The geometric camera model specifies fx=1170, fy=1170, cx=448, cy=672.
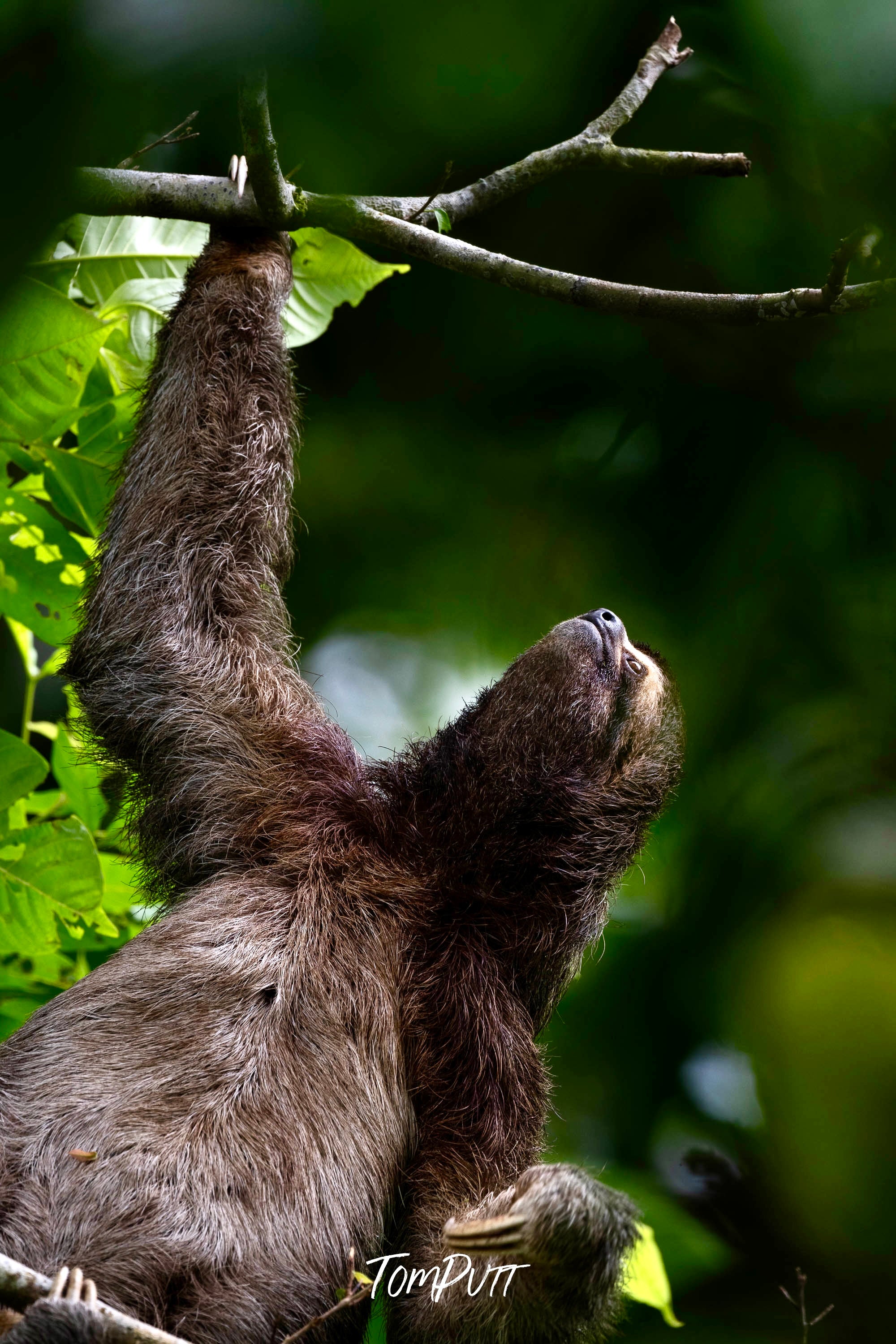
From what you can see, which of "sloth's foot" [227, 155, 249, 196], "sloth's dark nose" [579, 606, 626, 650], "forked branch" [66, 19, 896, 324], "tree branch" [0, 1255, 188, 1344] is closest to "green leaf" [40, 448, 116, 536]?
"forked branch" [66, 19, 896, 324]

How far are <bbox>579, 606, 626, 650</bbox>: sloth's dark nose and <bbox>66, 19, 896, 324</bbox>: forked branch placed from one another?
154 cm

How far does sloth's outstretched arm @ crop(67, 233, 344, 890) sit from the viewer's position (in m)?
4.45

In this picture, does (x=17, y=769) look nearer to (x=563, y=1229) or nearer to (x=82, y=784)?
(x=82, y=784)

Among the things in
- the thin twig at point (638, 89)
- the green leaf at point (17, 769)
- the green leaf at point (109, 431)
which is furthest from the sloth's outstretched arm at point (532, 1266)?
the thin twig at point (638, 89)

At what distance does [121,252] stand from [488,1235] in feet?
12.5

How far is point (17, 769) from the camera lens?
12.9 feet

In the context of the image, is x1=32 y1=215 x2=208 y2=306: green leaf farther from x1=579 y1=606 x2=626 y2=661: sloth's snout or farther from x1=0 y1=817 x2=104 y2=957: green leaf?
x1=579 y1=606 x2=626 y2=661: sloth's snout

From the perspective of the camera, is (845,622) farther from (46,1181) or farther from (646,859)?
(646,859)

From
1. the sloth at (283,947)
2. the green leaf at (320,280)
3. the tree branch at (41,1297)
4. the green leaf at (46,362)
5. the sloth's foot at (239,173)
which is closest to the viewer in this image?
the tree branch at (41,1297)

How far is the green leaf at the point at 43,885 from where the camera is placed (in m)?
3.94

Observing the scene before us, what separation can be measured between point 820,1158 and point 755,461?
2.37 m

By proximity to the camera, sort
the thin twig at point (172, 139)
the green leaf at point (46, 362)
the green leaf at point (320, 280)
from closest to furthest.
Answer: the thin twig at point (172, 139), the green leaf at point (46, 362), the green leaf at point (320, 280)

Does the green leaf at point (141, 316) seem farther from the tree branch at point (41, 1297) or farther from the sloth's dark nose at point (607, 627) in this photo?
the tree branch at point (41, 1297)

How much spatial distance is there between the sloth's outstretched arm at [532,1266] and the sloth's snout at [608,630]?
2120 millimetres
